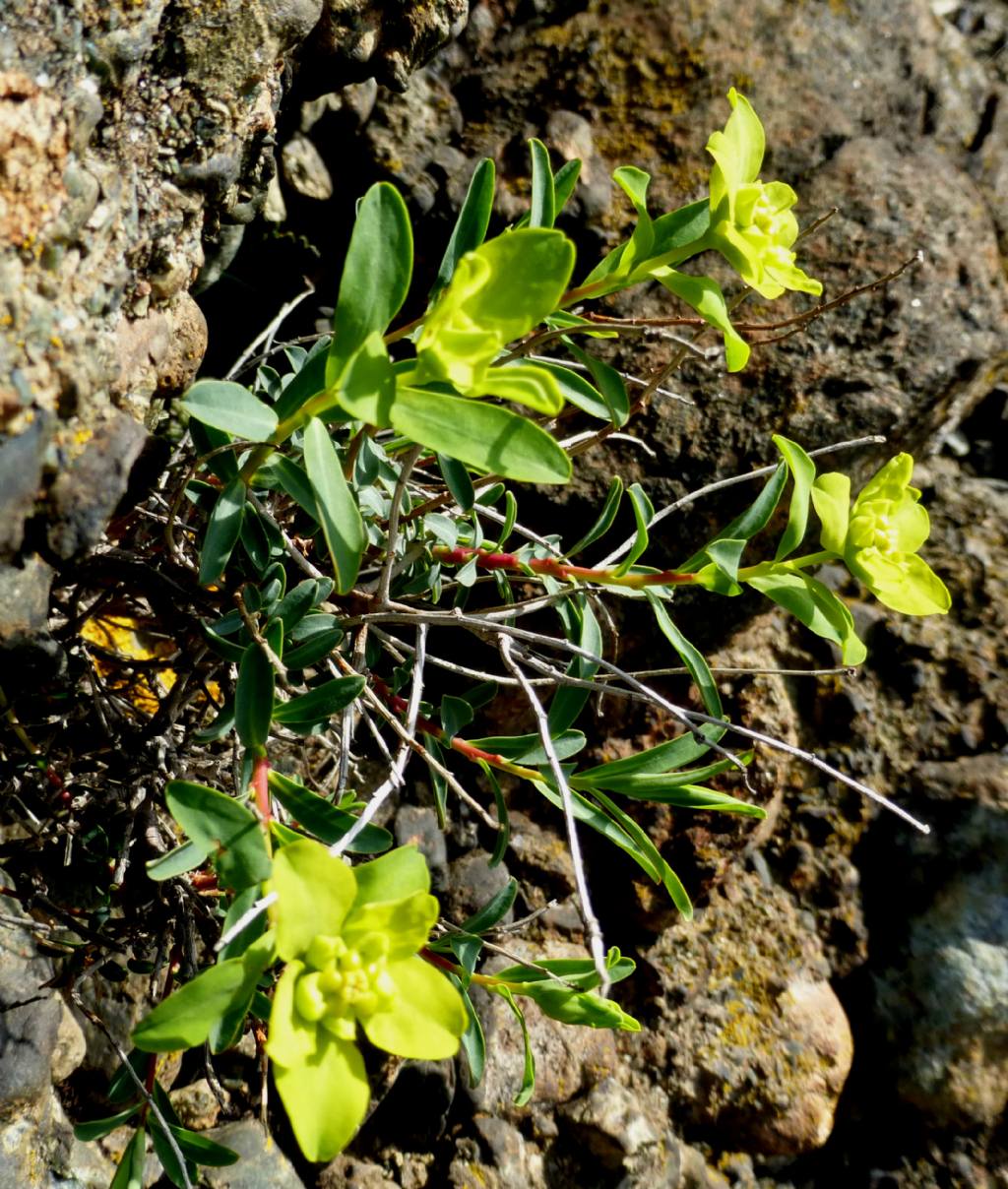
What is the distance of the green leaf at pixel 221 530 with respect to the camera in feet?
4.05

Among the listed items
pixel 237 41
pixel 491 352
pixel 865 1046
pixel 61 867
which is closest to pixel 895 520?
pixel 491 352

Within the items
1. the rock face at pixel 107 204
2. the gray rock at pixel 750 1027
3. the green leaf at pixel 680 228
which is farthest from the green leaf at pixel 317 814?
the gray rock at pixel 750 1027

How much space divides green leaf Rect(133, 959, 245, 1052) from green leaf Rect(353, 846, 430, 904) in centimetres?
14

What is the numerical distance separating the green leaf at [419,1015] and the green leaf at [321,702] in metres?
0.37

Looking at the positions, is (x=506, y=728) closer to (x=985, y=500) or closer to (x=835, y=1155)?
(x=835, y=1155)

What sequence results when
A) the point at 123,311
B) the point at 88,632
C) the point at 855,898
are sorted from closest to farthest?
1. the point at 123,311
2. the point at 88,632
3. the point at 855,898

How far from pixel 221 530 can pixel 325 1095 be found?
2.13ft

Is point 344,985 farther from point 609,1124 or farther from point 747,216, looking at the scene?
point 609,1124

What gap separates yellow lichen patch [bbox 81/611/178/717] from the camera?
1770 mm

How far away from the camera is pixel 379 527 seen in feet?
5.41

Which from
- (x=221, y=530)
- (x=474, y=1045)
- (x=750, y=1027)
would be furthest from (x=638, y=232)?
(x=750, y=1027)

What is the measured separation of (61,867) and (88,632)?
49 centimetres

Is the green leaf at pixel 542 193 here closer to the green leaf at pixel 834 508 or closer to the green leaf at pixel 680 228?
the green leaf at pixel 680 228

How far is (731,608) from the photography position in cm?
228
